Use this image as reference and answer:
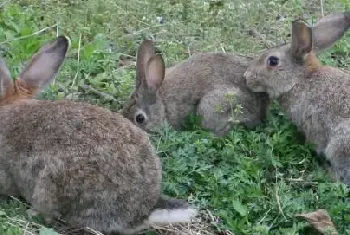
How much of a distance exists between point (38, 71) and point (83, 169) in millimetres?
1154

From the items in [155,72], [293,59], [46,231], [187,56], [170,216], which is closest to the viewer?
[46,231]

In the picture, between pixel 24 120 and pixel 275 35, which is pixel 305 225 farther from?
pixel 275 35

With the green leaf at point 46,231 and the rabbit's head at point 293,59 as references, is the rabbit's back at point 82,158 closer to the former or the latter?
the green leaf at point 46,231

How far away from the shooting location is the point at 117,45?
26.2ft

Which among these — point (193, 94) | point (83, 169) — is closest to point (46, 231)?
point (83, 169)

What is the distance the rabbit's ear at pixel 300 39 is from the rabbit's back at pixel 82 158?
1652 millimetres

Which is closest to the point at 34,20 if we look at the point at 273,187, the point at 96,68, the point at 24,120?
the point at 96,68

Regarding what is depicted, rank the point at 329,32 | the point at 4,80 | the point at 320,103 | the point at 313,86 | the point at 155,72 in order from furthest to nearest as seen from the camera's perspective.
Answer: the point at 329,32
the point at 155,72
the point at 313,86
the point at 320,103
the point at 4,80

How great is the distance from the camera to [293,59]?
7020 millimetres

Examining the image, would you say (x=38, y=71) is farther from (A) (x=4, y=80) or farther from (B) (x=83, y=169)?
(B) (x=83, y=169)

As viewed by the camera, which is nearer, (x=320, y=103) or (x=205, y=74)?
(x=320, y=103)

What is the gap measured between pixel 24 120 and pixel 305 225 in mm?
1803

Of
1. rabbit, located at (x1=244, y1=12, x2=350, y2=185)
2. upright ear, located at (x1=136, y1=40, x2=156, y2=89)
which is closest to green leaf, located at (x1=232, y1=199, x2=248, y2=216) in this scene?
rabbit, located at (x1=244, y1=12, x2=350, y2=185)

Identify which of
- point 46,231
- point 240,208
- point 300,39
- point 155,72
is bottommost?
point 240,208
